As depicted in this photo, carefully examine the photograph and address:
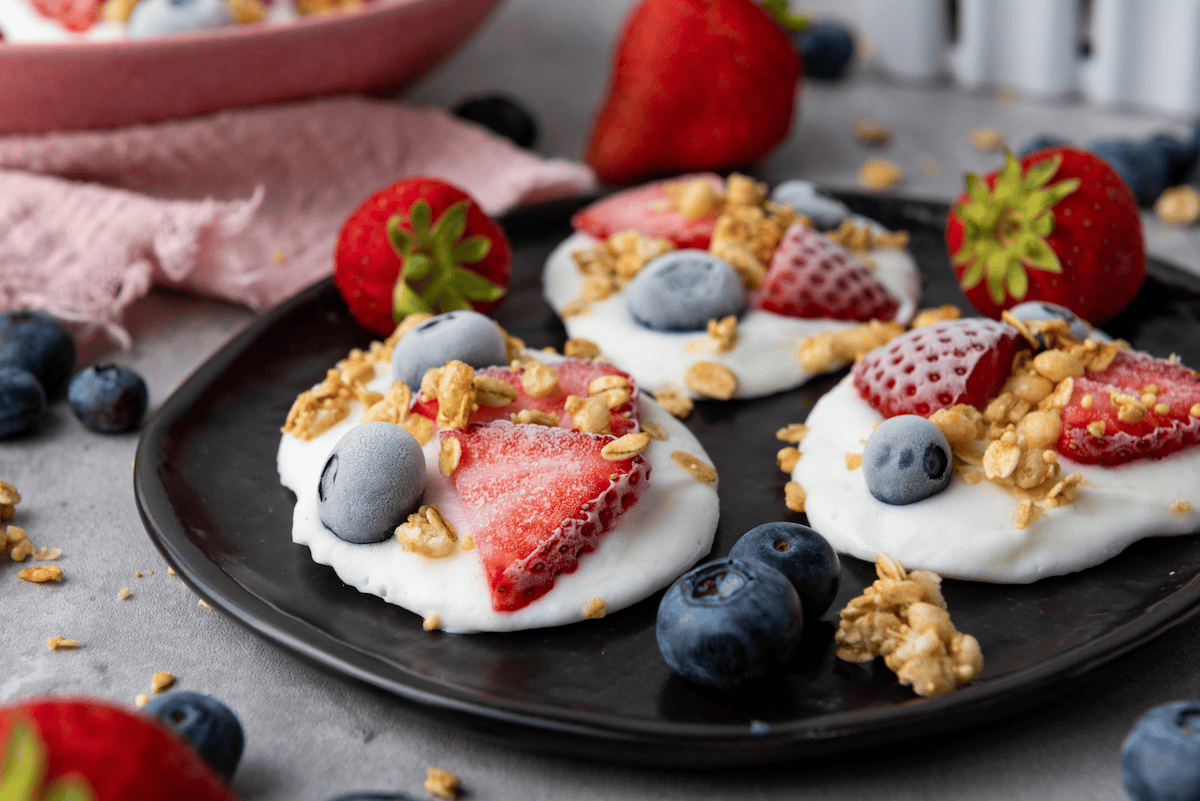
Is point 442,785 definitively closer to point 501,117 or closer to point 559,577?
point 559,577

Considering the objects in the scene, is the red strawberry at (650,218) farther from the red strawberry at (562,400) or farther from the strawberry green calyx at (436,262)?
the red strawberry at (562,400)

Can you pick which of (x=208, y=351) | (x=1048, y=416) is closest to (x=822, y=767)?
(x=1048, y=416)

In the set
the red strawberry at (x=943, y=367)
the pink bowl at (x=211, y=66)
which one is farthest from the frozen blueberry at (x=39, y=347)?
the red strawberry at (x=943, y=367)

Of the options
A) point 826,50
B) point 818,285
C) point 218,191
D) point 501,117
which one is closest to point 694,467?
point 818,285

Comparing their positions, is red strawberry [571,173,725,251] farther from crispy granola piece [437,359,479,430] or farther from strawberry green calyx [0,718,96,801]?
strawberry green calyx [0,718,96,801]

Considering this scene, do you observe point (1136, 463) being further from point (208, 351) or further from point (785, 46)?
point (208, 351)

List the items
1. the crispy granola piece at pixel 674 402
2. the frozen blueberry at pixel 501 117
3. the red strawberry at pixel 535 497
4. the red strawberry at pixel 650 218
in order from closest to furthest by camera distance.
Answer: the red strawberry at pixel 535 497 → the crispy granola piece at pixel 674 402 → the red strawberry at pixel 650 218 → the frozen blueberry at pixel 501 117
